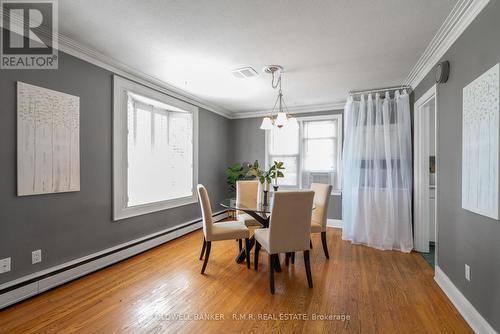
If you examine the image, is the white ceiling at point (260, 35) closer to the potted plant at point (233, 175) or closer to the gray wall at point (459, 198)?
the gray wall at point (459, 198)

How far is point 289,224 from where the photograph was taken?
2.37m

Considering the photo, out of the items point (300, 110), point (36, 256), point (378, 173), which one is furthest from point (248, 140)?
point (36, 256)

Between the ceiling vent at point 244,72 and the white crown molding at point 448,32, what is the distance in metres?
1.95

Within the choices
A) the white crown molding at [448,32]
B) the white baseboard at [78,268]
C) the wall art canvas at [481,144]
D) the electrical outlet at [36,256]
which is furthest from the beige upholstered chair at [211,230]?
the white crown molding at [448,32]

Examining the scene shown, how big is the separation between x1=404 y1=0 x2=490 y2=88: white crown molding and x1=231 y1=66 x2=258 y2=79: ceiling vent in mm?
1947

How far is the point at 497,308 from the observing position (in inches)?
61.5

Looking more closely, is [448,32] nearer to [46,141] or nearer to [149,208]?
[46,141]

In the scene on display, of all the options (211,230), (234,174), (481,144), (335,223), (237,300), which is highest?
(481,144)

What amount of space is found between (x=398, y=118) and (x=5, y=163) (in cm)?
463

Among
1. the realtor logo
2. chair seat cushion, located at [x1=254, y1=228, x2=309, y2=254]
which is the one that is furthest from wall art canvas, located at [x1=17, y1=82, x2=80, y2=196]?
chair seat cushion, located at [x1=254, y1=228, x2=309, y2=254]

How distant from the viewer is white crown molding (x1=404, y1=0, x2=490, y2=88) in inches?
71.1

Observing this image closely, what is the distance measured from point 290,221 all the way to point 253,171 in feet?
2.88

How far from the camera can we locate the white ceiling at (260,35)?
74.4 inches

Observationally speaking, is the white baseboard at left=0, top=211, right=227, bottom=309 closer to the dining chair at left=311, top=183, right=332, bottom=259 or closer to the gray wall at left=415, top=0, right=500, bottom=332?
the dining chair at left=311, top=183, right=332, bottom=259
